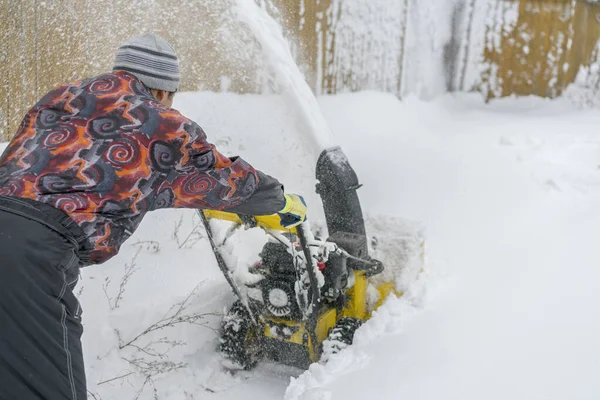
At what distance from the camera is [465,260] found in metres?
4.42

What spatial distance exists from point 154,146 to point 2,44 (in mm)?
2970

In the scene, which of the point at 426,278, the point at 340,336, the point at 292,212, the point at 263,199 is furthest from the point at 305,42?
the point at 263,199

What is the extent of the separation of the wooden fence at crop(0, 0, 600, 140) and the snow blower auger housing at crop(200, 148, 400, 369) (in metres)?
2.36

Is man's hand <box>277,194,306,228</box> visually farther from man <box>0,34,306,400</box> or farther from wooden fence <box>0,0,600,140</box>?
wooden fence <box>0,0,600,140</box>

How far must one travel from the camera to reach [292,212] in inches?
113

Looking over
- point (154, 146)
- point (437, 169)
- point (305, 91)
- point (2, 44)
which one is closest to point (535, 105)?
point (437, 169)

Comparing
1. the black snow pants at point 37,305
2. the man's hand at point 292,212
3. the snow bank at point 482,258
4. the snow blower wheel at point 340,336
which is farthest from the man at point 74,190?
the snow blower wheel at point 340,336

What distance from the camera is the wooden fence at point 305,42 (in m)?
4.66

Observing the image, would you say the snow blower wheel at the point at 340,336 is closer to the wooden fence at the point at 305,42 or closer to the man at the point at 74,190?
the man at the point at 74,190

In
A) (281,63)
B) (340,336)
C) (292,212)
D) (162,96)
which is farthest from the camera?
(281,63)

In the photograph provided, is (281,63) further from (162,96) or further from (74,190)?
(74,190)

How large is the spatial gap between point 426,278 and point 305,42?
14.2 ft

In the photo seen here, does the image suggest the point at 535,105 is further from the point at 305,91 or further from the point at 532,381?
the point at 532,381

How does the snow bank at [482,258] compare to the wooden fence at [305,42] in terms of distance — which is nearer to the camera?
the snow bank at [482,258]
